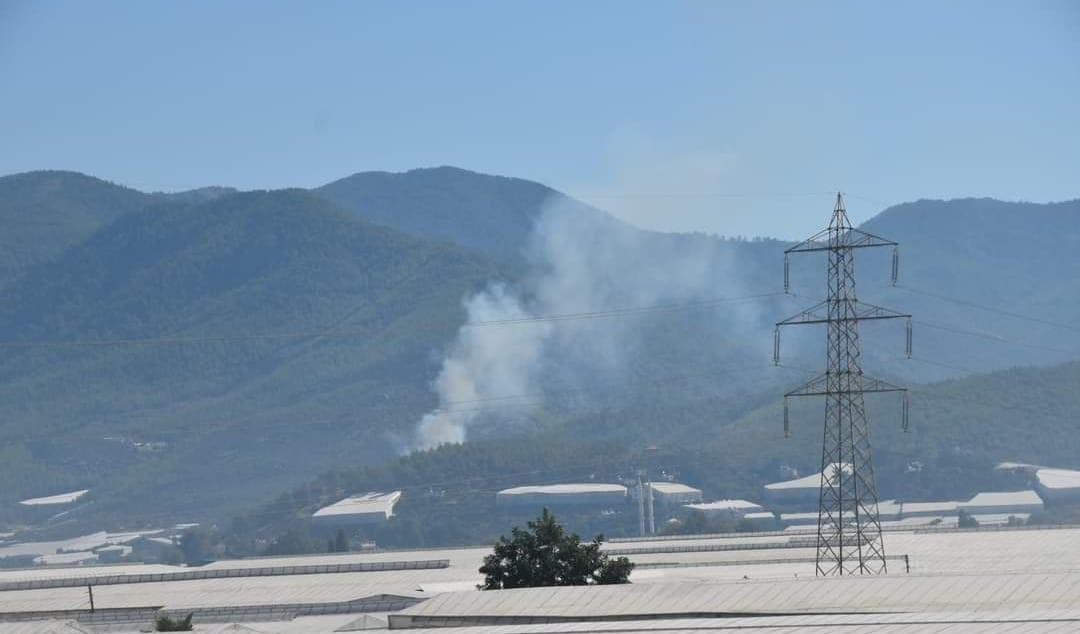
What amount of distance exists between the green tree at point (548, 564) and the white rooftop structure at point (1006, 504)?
372ft

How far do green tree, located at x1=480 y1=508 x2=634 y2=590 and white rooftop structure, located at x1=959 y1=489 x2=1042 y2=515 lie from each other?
114 m

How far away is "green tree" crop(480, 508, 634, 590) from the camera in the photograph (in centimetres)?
8156

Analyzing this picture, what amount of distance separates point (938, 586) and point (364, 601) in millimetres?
34054

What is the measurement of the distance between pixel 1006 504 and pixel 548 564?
393ft

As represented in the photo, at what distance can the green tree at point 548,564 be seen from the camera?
268ft

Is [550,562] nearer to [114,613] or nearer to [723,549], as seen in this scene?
[114,613]

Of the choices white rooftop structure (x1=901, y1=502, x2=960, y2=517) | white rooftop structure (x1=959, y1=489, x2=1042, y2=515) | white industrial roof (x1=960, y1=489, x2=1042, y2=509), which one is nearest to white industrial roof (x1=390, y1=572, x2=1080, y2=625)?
white rooftop structure (x1=959, y1=489, x2=1042, y2=515)

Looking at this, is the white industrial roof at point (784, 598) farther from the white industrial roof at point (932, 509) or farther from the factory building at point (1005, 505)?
the white industrial roof at point (932, 509)

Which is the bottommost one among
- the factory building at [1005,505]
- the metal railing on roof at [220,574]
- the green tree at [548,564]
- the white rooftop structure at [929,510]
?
the white rooftop structure at [929,510]

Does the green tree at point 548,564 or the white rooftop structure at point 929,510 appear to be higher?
the green tree at point 548,564

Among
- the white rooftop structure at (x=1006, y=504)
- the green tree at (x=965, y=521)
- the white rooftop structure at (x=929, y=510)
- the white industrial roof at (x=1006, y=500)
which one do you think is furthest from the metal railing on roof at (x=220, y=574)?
the white industrial roof at (x=1006, y=500)

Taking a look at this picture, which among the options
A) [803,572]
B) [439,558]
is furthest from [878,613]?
[439,558]

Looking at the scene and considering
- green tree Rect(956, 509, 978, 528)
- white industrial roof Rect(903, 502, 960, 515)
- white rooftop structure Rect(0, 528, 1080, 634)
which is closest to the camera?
white rooftop structure Rect(0, 528, 1080, 634)

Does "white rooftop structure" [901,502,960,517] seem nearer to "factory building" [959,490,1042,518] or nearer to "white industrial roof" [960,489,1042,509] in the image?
"factory building" [959,490,1042,518]
